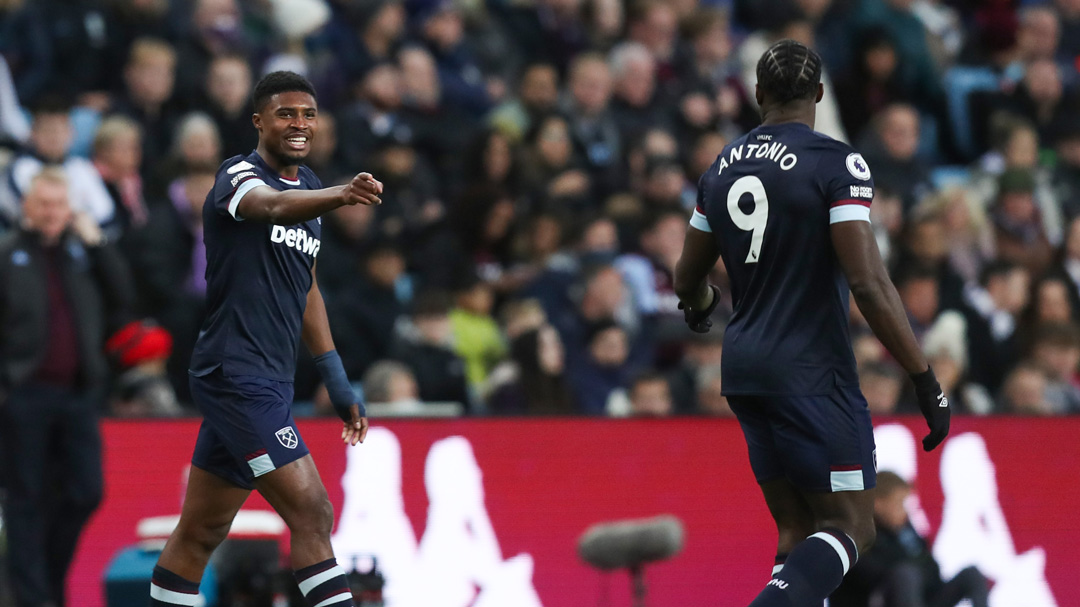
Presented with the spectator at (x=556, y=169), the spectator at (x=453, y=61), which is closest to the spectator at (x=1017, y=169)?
the spectator at (x=556, y=169)

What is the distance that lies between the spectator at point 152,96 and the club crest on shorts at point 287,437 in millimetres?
5748

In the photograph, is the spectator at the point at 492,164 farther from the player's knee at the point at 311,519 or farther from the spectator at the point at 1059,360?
the player's knee at the point at 311,519

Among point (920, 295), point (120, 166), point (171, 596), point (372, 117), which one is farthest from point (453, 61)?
point (171, 596)

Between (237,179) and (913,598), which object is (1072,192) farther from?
(237,179)

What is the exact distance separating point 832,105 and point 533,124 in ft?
10.6

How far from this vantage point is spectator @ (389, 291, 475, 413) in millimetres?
10242

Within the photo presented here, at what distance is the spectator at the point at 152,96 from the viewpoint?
11.3 metres

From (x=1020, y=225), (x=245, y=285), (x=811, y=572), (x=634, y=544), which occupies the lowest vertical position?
(x=811, y=572)

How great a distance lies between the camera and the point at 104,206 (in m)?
10.5

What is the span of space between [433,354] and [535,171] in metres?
2.48

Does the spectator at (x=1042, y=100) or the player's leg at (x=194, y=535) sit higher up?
the spectator at (x=1042, y=100)

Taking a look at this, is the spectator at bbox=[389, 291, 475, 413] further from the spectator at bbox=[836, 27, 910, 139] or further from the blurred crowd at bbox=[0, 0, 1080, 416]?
the spectator at bbox=[836, 27, 910, 139]

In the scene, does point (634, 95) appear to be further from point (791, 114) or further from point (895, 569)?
point (791, 114)

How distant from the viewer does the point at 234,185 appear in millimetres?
5785
